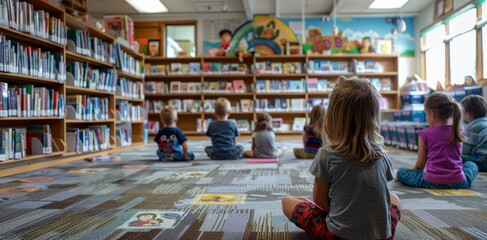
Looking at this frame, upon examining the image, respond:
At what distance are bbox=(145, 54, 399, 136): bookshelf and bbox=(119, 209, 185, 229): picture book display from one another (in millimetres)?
7040

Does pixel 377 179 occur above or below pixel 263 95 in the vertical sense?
below

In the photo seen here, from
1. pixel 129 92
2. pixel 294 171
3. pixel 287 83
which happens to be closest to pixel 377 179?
pixel 294 171

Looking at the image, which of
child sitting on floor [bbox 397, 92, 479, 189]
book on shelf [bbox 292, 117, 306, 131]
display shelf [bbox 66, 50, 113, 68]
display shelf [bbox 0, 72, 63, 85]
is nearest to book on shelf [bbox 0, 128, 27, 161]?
display shelf [bbox 0, 72, 63, 85]

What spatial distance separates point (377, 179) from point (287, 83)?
7761mm

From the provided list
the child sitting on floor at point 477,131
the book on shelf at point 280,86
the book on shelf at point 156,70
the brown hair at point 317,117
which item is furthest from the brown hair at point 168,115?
the book on shelf at point 156,70

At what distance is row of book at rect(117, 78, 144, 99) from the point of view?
627 centimetres

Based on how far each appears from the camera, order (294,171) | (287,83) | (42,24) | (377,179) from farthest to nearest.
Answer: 1. (287,83)
2. (42,24)
3. (294,171)
4. (377,179)

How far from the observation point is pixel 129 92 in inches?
263

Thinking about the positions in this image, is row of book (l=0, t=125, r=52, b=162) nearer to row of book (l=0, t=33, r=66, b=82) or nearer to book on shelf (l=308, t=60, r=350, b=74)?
row of book (l=0, t=33, r=66, b=82)

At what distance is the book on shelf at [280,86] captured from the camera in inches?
355

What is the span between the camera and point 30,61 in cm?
380

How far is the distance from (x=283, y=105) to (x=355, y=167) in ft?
25.2

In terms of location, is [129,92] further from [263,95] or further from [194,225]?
[194,225]

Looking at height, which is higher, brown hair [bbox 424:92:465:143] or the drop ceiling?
the drop ceiling
